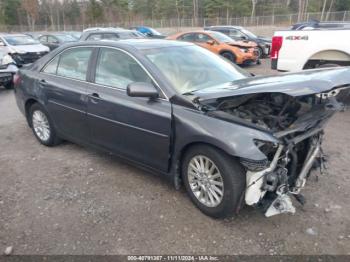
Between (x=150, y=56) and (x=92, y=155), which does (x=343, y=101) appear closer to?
(x=150, y=56)

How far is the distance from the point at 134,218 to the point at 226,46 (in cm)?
1067

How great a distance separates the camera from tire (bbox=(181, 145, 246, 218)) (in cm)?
277

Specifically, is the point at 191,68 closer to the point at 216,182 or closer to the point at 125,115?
the point at 125,115

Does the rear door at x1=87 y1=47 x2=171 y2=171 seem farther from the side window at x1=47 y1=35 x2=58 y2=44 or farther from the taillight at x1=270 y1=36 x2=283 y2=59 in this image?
the side window at x1=47 y1=35 x2=58 y2=44

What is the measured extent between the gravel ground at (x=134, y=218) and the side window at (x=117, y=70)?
45.9 inches

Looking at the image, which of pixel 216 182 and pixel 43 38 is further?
pixel 43 38

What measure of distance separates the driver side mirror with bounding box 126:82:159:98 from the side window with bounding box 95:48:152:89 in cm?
20

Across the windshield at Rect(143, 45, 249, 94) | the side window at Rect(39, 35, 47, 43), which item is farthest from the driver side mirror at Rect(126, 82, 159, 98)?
the side window at Rect(39, 35, 47, 43)

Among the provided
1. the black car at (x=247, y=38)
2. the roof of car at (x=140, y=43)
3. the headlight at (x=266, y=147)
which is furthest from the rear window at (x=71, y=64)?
the black car at (x=247, y=38)

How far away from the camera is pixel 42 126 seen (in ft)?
15.9

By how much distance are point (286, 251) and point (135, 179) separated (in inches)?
74.9

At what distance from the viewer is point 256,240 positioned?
280cm

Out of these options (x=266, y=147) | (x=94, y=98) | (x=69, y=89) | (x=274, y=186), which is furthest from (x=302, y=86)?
(x=69, y=89)

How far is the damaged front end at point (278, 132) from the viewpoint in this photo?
271 centimetres
